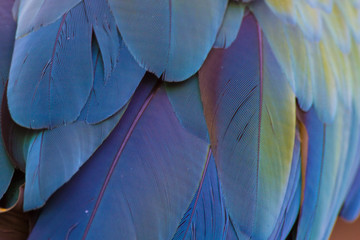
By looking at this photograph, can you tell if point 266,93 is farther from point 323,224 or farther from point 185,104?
point 323,224

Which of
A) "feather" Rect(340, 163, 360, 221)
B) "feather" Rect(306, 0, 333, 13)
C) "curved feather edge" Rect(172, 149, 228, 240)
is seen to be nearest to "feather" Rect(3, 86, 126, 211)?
"curved feather edge" Rect(172, 149, 228, 240)

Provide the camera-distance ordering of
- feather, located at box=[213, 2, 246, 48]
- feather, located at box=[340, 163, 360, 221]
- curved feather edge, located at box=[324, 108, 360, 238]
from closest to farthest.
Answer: feather, located at box=[213, 2, 246, 48] → curved feather edge, located at box=[324, 108, 360, 238] → feather, located at box=[340, 163, 360, 221]

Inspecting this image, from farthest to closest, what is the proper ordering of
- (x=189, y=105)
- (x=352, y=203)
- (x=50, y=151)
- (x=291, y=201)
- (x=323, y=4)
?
(x=352, y=203), (x=323, y=4), (x=291, y=201), (x=189, y=105), (x=50, y=151)

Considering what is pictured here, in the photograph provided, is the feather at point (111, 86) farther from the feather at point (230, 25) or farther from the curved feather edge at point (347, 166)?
the curved feather edge at point (347, 166)

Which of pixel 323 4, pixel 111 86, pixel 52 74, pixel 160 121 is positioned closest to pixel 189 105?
pixel 160 121

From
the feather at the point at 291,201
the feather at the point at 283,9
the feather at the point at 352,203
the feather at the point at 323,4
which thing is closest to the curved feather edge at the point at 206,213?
the feather at the point at 291,201

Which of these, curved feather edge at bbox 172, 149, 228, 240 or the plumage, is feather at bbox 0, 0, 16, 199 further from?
curved feather edge at bbox 172, 149, 228, 240

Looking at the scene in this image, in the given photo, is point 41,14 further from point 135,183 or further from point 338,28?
point 338,28

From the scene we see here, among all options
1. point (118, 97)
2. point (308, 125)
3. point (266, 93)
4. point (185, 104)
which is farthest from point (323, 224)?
point (118, 97)
